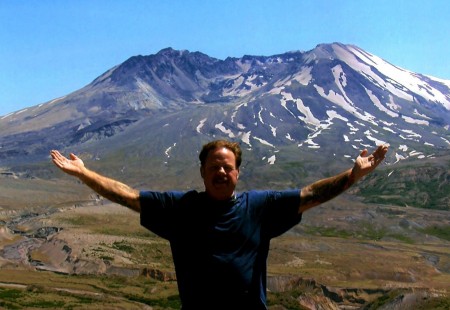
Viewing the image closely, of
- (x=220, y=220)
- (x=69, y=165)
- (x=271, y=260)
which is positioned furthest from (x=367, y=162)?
(x=271, y=260)

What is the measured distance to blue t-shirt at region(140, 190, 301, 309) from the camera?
19.2 ft

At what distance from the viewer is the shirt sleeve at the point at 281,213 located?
624 centimetres

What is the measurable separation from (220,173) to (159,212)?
2.12 ft

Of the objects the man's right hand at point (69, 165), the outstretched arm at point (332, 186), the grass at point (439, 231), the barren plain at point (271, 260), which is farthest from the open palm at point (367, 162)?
the grass at point (439, 231)

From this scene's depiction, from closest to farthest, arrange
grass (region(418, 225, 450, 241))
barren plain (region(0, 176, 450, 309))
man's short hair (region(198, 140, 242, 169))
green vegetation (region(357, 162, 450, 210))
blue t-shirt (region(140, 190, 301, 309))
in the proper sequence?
blue t-shirt (region(140, 190, 301, 309)), man's short hair (region(198, 140, 242, 169)), barren plain (region(0, 176, 450, 309)), grass (region(418, 225, 450, 241)), green vegetation (region(357, 162, 450, 210))

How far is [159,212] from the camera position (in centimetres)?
616

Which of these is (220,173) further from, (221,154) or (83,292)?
(83,292)

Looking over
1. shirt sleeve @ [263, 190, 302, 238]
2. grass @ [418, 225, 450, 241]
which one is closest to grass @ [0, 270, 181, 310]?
shirt sleeve @ [263, 190, 302, 238]

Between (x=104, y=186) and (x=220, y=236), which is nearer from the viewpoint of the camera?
(x=220, y=236)

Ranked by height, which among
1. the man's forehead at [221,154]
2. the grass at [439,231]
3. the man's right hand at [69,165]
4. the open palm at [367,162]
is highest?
the man's right hand at [69,165]

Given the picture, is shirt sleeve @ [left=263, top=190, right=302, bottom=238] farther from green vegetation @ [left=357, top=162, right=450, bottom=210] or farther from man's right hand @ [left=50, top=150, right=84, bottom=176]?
green vegetation @ [left=357, top=162, right=450, bottom=210]

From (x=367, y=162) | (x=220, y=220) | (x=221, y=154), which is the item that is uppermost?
(x=221, y=154)

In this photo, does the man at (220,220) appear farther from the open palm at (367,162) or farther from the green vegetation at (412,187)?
the green vegetation at (412,187)

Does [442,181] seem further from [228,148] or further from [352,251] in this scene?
[228,148]
